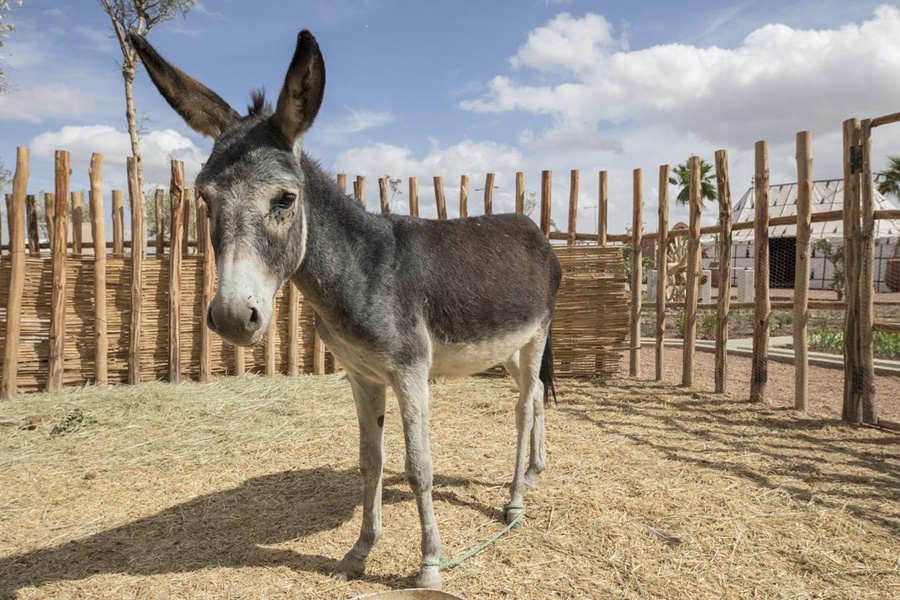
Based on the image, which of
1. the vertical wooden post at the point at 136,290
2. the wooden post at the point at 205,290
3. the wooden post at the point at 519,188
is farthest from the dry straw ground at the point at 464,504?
the wooden post at the point at 519,188

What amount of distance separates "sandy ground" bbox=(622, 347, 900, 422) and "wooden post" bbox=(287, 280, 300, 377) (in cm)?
557

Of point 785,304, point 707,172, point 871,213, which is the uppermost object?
point 707,172

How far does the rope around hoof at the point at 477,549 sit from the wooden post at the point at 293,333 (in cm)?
560

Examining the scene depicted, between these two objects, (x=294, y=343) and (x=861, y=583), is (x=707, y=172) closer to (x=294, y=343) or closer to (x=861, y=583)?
(x=294, y=343)

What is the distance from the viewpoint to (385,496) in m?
4.24

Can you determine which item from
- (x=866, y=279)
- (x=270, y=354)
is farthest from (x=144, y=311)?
(x=866, y=279)

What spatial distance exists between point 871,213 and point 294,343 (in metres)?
7.80

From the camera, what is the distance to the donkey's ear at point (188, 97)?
2.47 m

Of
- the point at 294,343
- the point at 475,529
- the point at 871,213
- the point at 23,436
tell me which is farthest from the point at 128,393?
the point at 871,213

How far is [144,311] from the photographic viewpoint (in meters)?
7.88

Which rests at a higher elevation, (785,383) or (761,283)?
(761,283)

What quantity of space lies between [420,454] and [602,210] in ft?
21.9

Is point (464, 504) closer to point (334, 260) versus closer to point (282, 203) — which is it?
point (334, 260)

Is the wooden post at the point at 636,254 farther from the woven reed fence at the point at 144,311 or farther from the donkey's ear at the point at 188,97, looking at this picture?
the donkey's ear at the point at 188,97
